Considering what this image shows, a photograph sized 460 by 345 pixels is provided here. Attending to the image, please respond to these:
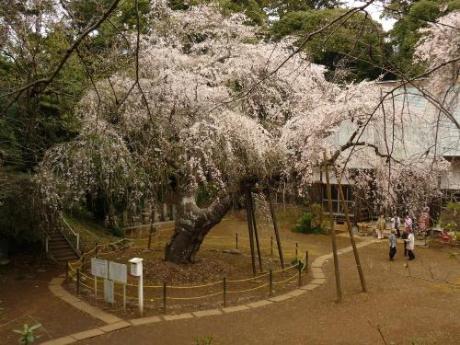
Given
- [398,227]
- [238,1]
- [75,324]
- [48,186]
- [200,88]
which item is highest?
[238,1]

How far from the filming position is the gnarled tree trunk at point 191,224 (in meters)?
13.3

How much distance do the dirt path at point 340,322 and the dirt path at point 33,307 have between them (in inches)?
41.8

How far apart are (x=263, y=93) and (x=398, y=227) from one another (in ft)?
28.6

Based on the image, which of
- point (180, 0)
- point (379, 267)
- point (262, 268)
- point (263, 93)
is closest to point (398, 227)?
point (379, 267)

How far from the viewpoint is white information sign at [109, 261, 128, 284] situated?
412 inches

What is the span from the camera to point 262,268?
556 inches

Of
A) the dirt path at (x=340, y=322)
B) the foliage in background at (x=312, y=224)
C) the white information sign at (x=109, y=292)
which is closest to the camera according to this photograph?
the dirt path at (x=340, y=322)

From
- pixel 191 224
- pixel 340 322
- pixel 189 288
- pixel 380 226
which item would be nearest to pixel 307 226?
pixel 380 226

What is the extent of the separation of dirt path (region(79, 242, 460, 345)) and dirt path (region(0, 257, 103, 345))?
3.48 feet

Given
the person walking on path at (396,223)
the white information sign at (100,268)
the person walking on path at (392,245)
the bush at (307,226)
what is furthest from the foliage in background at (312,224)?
the white information sign at (100,268)

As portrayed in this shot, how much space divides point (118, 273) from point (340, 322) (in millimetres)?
4884

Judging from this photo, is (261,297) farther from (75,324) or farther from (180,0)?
(180,0)

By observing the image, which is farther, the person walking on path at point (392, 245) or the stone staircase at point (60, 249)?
the person walking on path at point (392, 245)

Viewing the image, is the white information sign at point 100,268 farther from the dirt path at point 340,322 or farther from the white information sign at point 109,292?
the dirt path at point 340,322
